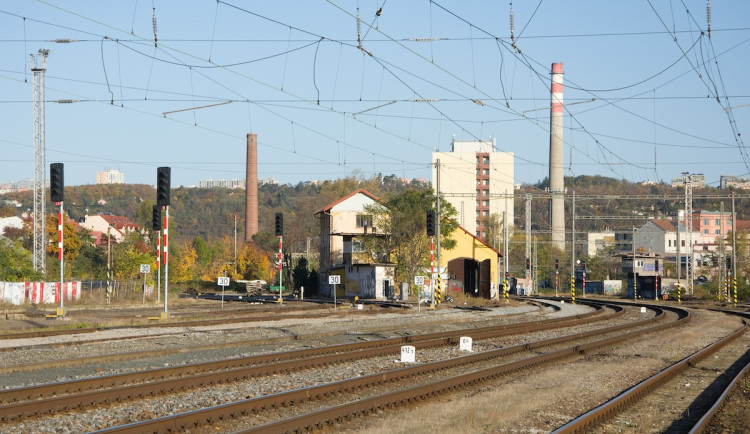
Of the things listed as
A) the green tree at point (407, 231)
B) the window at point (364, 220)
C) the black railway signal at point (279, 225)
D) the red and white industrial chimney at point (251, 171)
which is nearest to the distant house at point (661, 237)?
the red and white industrial chimney at point (251, 171)

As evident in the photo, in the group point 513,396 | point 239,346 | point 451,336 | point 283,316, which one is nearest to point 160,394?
point 513,396

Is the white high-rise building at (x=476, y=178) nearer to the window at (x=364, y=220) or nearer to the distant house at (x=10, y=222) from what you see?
the distant house at (x=10, y=222)

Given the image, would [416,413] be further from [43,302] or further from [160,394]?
[43,302]

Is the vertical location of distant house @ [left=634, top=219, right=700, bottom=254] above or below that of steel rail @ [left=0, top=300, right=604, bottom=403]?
above

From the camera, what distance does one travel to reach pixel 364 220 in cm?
7175

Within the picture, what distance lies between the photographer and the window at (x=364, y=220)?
6956 cm

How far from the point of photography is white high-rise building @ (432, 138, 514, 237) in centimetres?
15062

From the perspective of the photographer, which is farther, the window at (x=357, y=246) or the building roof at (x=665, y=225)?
the building roof at (x=665, y=225)

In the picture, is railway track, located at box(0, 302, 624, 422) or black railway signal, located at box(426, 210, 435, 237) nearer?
railway track, located at box(0, 302, 624, 422)

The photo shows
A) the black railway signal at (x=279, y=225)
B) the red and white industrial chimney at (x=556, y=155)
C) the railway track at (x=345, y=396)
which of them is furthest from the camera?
the red and white industrial chimney at (x=556, y=155)

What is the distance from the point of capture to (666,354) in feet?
76.7

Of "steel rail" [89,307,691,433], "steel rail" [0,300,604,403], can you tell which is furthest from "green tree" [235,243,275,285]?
"steel rail" [89,307,691,433]

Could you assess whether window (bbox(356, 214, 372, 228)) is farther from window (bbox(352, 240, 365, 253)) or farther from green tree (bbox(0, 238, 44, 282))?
green tree (bbox(0, 238, 44, 282))

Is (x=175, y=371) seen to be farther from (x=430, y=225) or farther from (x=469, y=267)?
(x=469, y=267)
